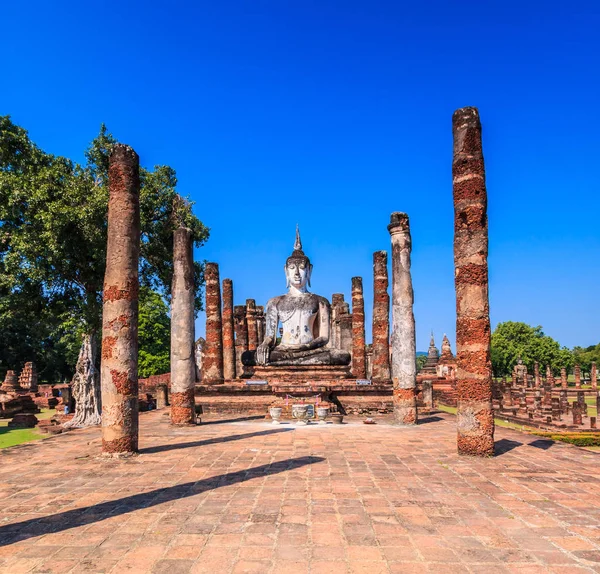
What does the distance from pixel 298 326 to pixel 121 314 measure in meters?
12.3

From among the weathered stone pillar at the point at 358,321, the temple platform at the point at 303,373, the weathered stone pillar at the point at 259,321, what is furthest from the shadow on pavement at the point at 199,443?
the weathered stone pillar at the point at 259,321

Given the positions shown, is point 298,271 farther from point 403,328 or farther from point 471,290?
point 471,290

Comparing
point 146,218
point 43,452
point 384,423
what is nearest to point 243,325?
point 146,218

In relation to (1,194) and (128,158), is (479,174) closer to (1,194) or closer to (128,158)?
(128,158)

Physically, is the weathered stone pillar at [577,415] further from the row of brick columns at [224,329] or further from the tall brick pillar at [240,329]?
the tall brick pillar at [240,329]

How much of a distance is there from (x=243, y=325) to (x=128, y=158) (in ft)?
77.7

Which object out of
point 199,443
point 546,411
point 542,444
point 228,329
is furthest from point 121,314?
point 546,411

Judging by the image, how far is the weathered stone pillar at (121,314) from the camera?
30.5 ft

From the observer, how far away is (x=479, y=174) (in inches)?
376

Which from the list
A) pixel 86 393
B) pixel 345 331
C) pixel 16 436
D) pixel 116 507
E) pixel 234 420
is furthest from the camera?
pixel 345 331

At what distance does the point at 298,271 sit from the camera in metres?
22.3

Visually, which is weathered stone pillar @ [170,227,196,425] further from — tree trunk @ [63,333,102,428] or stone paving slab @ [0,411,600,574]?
stone paving slab @ [0,411,600,574]

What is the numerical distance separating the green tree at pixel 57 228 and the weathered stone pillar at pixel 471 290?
10440 millimetres

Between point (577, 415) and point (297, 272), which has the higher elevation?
point (297, 272)
